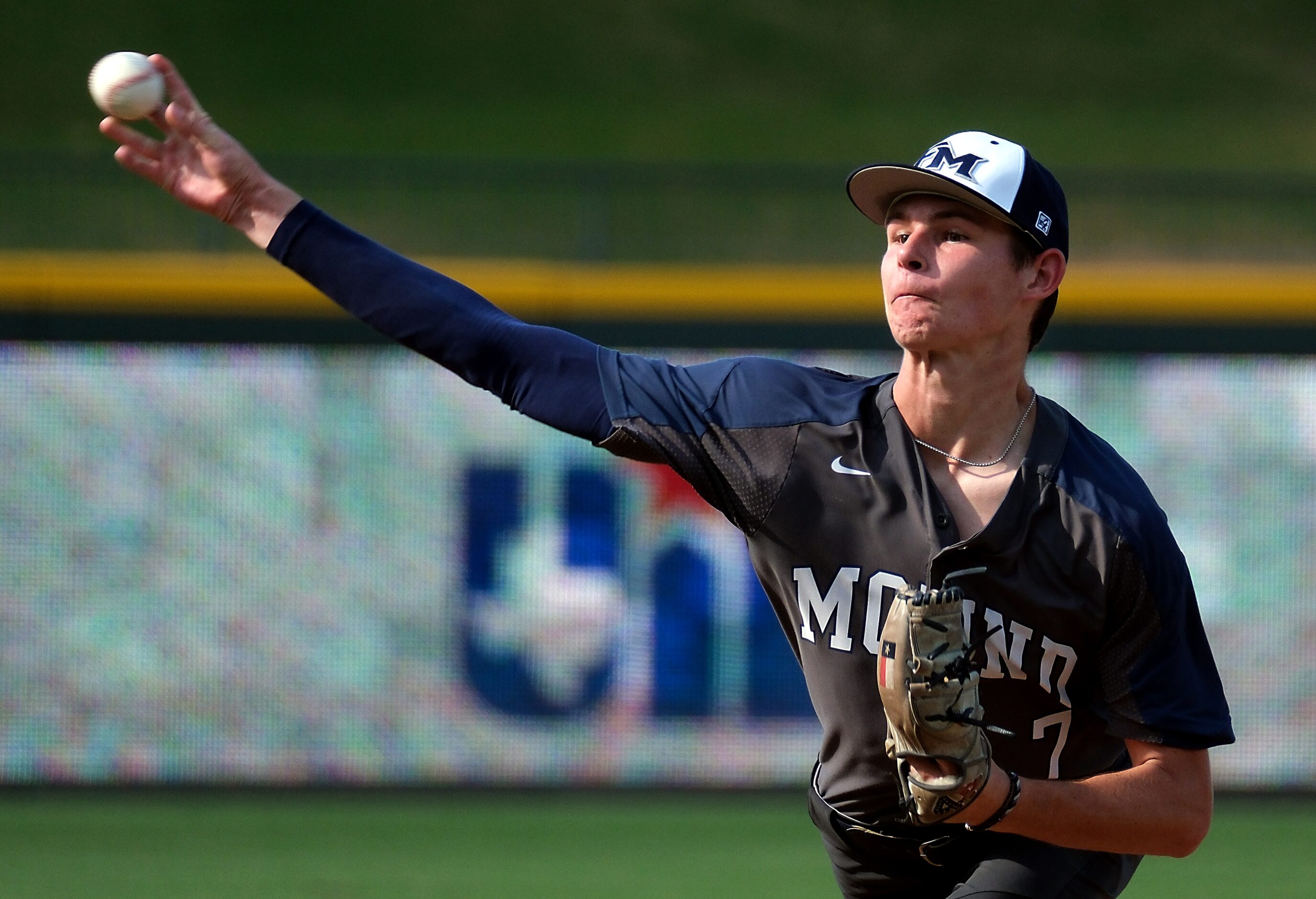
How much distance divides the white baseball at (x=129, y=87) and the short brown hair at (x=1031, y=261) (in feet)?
4.96

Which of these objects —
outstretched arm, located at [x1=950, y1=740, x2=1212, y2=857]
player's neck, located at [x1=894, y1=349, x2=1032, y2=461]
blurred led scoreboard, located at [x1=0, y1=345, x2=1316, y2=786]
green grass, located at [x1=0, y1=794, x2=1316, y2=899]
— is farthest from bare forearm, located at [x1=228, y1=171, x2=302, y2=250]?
blurred led scoreboard, located at [x1=0, y1=345, x2=1316, y2=786]

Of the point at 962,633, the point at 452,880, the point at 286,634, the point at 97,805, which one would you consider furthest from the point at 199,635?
the point at 962,633

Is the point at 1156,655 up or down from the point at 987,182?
down

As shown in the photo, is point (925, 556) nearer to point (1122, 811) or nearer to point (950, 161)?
point (1122, 811)

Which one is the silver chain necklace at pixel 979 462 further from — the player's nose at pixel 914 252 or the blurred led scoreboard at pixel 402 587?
the blurred led scoreboard at pixel 402 587

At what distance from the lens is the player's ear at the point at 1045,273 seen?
2846 millimetres

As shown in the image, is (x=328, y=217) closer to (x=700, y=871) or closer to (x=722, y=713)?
(x=700, y=871)

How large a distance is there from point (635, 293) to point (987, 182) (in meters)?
4.67

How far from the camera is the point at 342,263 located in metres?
2.59

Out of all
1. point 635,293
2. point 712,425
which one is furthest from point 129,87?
point 635,293

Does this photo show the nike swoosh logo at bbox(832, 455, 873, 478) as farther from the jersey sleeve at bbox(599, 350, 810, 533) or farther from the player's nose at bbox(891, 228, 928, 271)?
the player's nose at bbox(891, 228, 928, 271)

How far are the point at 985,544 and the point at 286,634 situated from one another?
15.9ft

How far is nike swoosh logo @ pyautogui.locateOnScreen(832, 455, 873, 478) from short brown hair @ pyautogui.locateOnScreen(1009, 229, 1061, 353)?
407mm

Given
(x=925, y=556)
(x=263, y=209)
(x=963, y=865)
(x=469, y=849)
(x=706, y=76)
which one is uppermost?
→ (x=706, y=76)
